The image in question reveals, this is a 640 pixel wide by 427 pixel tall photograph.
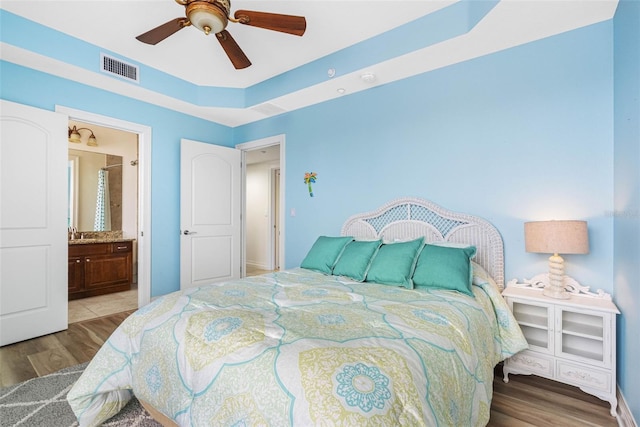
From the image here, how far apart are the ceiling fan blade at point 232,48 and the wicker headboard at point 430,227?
6.01ft

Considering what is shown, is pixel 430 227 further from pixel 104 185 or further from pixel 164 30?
pixel 104 185

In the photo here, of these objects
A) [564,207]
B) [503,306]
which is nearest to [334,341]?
[503,306]

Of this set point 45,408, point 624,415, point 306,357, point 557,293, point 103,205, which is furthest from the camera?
point 103,205

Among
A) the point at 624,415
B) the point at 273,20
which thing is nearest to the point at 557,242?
the point at 624,415

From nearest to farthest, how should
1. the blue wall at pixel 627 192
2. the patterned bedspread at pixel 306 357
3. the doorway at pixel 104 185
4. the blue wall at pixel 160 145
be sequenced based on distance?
the patterned bedspread at pixel 306 357, the blue wall at pixel 627 192, the blue wall at pixel 160 145, the doorway at pixel 104 185

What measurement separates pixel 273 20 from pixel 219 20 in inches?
13.4

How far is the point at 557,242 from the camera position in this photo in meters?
2.02

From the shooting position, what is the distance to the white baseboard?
1.62 meters

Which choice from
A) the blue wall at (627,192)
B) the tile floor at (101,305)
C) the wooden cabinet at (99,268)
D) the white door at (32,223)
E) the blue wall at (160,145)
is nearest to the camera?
the blue wall at (627,192)

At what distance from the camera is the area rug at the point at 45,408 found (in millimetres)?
1722

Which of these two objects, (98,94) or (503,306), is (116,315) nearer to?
(98,94)

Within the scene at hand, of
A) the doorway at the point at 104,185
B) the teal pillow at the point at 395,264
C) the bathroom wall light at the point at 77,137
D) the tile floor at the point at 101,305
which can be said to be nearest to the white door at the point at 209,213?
the tile floor at the point at 101,305

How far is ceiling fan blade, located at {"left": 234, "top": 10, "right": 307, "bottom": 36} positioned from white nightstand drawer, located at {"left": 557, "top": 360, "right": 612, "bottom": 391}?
2.79 m

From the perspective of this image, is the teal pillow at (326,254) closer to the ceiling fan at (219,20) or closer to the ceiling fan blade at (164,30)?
the ceiling fan at (219,20)
